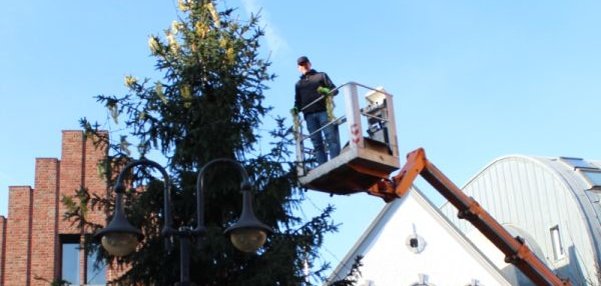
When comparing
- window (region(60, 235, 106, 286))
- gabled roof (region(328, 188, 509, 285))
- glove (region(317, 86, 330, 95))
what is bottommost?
window (region(60, 235, 106, 286))

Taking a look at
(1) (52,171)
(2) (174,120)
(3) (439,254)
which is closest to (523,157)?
(3) (439,254)

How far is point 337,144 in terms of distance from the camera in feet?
47.8

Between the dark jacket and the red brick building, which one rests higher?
the dark jacket

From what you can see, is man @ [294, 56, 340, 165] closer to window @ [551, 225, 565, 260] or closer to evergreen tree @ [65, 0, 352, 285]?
evergreen tree @ [65, 0, 352, 285]

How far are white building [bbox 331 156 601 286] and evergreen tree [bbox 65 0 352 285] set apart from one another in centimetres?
742

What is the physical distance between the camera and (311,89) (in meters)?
14.5

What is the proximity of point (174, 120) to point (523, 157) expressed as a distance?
20.8m

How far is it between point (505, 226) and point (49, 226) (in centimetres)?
1839

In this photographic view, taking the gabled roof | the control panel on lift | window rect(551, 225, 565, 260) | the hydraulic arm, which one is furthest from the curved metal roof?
the control panel on lift

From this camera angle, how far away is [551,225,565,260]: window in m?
31.1

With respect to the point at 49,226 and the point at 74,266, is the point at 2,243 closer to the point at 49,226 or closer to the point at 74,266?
the point at 49,226

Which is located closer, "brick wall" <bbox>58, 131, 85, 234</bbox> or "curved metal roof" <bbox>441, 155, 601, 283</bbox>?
"brick wall" <bbox>58, 131, 85, 234</bbox>

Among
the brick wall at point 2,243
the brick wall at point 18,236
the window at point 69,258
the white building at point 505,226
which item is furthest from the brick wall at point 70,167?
the white building at point 505,226

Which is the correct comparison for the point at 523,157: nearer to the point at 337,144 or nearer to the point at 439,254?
the point at 439,254
